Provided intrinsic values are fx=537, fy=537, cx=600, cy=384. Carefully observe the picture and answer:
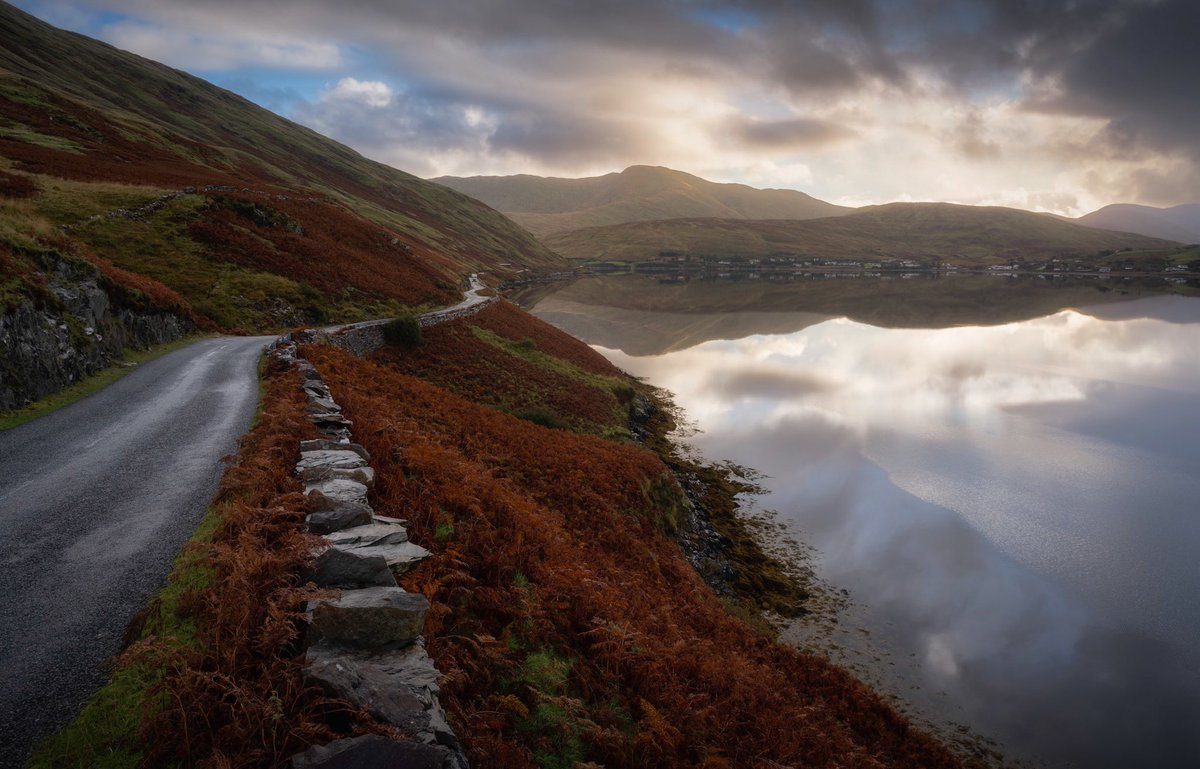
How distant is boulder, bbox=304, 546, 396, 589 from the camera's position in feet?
21.7

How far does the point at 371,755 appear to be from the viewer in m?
4.34

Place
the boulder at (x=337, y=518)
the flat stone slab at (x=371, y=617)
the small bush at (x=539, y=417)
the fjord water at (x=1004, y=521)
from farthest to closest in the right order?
the small bush at (x=539, y=417) → the fjord water at (x=1004, y=521) → the boulder at (x=337, y=518) → the flat stone slab at (x=371, y=617)

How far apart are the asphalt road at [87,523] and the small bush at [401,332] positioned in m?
16.5

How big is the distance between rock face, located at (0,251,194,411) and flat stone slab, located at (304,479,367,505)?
1151 cm

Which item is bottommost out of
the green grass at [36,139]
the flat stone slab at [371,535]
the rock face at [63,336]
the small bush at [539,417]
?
the small bush at [539,417]

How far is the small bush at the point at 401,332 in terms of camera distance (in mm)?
32688

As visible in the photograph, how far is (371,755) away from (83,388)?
18837 millimetres

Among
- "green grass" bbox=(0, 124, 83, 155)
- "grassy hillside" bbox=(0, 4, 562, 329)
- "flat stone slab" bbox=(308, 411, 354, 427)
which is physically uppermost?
"green grass" bbox=(0, 124, 83, 155)

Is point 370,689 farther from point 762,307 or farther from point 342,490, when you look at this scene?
point 762,307

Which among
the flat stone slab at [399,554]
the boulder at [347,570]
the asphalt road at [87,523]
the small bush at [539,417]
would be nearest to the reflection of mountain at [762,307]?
the small bush at [539,417]

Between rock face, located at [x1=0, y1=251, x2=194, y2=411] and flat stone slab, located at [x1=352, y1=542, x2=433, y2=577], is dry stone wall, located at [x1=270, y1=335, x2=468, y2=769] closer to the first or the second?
flat stone slab, located at [x1=352, y1=542, x2=433, y2=577]

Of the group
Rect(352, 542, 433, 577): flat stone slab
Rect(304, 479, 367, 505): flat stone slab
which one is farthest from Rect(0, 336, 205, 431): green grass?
Rect(352, 542, 433, 577): flat stone slab

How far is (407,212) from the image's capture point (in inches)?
5768

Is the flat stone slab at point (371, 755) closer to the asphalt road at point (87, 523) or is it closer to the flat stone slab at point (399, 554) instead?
the asphalt road at point (87, 523)
